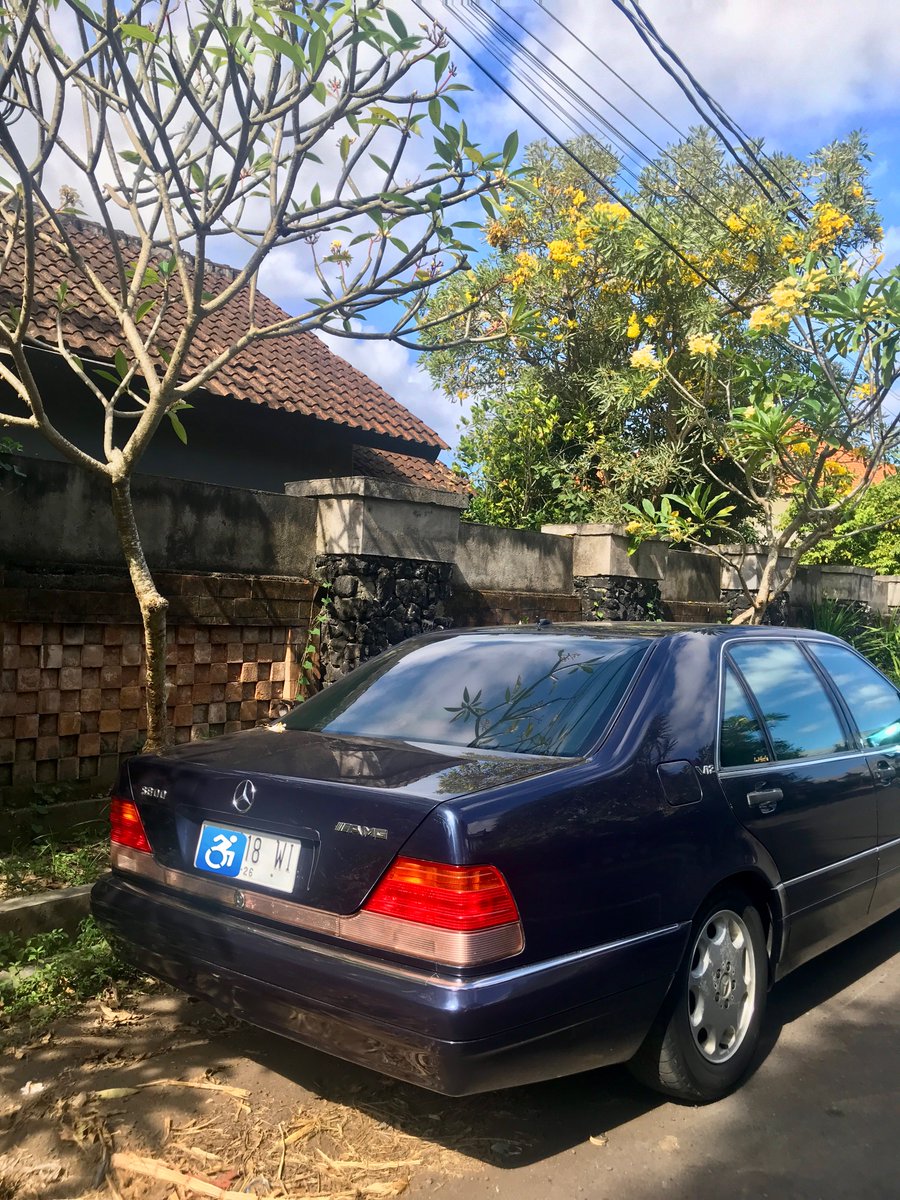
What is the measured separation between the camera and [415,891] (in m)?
2.45

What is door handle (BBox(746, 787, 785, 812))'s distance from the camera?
325 centimetres

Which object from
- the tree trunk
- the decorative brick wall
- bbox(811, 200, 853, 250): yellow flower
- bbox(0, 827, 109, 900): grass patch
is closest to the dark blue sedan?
the tree trunk

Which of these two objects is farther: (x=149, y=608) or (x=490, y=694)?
(x=149, y=608)

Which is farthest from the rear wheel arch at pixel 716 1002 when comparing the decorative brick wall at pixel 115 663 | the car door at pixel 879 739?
the decorative brick wall at pixel 115 663

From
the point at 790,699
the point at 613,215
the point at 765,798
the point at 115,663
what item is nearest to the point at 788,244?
the point at 613,215

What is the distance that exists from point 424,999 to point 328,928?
0.36 metres

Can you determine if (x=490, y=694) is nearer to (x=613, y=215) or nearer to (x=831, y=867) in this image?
(x=831, y=867)

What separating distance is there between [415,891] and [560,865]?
0.39 metres

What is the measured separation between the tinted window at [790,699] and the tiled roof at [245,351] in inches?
241

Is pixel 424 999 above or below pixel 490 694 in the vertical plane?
below

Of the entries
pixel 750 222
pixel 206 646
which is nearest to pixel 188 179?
pixel 206 646

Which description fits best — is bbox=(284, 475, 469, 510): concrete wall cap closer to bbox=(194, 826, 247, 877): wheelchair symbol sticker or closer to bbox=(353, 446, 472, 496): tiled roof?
bbox=(194, 826, 247, 877): wheelchair symbol sticker

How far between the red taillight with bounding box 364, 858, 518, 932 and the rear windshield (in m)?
0.59

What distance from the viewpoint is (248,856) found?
280 cm
